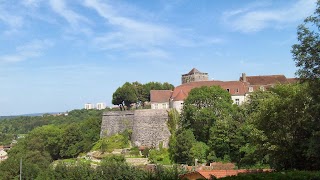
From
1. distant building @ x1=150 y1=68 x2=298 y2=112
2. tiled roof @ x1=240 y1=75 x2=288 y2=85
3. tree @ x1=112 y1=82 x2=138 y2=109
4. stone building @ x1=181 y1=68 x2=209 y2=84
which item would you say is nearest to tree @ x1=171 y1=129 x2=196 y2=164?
distant building @ x1=150 y1=68 x2=298 y2=112

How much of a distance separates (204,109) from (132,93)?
21964mm

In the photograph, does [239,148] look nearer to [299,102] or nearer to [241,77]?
[299,102]

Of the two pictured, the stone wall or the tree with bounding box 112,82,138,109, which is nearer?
the stone wall

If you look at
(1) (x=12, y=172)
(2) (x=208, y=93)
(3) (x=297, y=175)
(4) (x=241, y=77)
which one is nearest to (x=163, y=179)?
(3) (x=297, y=175)

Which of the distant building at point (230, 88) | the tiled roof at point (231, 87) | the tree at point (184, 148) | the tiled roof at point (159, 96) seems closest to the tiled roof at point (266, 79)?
the distant building at point (230, 88)

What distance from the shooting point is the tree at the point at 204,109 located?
35125 millimetres

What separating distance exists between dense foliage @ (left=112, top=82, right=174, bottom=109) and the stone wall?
1090 cm

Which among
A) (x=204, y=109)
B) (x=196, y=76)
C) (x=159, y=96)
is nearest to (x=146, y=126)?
(x=159, y=96)

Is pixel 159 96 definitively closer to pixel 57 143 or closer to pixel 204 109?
pixel 204 109

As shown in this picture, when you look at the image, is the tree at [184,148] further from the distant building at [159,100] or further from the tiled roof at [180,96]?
the distant building at [159,100]

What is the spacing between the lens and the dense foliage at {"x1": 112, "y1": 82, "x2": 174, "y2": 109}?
5525 cm

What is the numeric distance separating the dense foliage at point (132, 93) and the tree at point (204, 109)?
18.5 m

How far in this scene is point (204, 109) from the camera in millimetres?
35312

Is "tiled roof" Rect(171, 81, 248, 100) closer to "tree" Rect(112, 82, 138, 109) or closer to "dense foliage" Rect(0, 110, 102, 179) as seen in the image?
"tree" Rect(112, 82, 138, 109)
